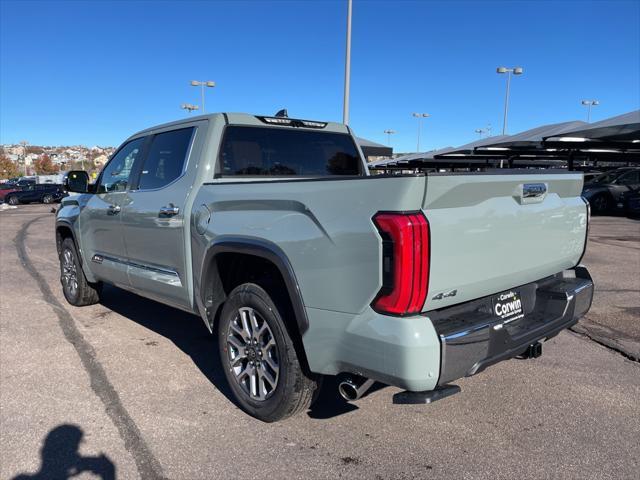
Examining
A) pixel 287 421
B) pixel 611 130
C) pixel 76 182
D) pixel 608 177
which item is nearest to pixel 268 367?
pixel 287 421

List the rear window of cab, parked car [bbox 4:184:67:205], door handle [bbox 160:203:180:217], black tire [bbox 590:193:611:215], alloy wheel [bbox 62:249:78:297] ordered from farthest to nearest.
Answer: parked car [bbox 4:184:67:205]
black tire [bbox 590:193:611:215]
alloy wheel [bbox 62:249:78:297]
the rear window of cab
door handle [bbox 160:203:180:217]

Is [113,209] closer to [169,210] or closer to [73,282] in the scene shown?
[169,210]

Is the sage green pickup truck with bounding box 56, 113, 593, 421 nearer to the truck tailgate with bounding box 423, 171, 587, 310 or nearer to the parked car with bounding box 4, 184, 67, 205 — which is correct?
the truck tailgate with bounding box 423, 171, 587, 310

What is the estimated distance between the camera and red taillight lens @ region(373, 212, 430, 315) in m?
2.25

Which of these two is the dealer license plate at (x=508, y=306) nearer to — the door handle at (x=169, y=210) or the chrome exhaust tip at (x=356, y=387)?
the chrome exhaust tip at (x=356, y=387)

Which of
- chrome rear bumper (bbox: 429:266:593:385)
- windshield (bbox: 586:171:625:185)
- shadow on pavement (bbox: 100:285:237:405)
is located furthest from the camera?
windshield (bbox: 586:171:625:185)

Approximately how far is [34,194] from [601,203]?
3499 cm

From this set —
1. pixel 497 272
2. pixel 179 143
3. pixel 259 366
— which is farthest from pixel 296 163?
pixel 497 272

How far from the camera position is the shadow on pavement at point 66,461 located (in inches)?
105

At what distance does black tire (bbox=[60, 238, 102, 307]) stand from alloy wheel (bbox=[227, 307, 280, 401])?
3.22 meters

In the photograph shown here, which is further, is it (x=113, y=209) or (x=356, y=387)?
(x=113, y=209)

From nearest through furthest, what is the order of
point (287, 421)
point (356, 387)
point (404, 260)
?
1. point (404, 260)
2. point (356, 387)
3. point (287, 421)

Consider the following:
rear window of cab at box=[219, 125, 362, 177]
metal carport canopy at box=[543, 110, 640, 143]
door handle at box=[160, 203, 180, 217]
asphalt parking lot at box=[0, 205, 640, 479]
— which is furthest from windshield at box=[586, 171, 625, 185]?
door handle at box=[160, 203, 180, 217]

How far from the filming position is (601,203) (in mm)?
19797
